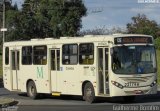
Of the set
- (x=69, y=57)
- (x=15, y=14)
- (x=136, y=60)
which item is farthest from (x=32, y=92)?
(x=15, y=14)

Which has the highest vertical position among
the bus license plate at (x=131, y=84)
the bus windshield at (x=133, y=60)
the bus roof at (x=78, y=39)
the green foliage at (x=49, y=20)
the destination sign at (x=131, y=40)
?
the green foliage at (x=49, y=20)

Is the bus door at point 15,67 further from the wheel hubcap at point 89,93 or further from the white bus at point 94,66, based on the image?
the wheel hubcap at point 89,93

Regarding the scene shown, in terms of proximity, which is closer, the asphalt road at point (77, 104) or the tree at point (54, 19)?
the asphalt road at point (77, 104)

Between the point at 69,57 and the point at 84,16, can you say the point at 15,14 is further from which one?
the point at 69,57

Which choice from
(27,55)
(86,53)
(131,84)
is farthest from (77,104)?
(27,55)

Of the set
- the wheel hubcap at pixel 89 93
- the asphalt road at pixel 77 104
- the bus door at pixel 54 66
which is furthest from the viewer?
the bus door at pixel 54 66

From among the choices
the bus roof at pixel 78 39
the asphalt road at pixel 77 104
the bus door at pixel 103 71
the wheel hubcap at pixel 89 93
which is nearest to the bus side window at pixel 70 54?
the bus roof at pixel 78 39

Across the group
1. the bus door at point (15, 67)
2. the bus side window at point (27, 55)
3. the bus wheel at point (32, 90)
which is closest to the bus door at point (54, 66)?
the bus wheel at point (32, 90)

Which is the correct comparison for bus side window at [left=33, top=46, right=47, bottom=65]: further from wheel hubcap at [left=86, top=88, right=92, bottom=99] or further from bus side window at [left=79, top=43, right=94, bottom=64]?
wheel hubcap at [left=86, top=88, right=92, bottom=99]

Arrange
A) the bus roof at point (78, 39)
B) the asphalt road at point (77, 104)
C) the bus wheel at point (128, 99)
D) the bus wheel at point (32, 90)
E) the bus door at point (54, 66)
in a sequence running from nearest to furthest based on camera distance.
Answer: the asphalt road at point (77, 104) < the bus roof at point (78, 39) < the bus wheel at point (128, 99) < the bus door at point (54, 66) < the bus wheel at point (32, 90)

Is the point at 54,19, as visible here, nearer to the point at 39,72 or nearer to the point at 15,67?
the point at 15,67

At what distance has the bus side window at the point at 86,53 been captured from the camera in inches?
857

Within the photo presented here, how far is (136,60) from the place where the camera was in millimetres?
21016

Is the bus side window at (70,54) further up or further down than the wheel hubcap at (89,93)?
further up
